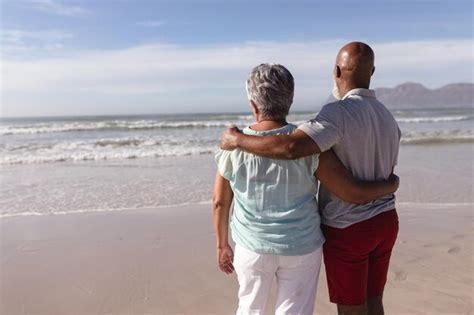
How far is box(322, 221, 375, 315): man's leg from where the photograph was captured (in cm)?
227

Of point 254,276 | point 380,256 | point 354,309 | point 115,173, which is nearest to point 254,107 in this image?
point 254,276

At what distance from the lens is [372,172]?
7.47 feet

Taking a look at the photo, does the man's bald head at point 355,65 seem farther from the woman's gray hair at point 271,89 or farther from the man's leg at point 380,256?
the man's leg at point 380,256

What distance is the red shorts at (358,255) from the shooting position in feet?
7.47

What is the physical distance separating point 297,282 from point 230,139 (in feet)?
2.52

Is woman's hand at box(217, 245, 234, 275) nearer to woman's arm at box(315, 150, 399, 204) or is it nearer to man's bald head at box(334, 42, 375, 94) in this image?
woman's arm at box(315, 150, 399, 204)

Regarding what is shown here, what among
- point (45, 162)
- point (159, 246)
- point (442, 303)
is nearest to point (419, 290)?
point (442, 303)

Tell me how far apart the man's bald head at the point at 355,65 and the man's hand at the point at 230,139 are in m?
0.60

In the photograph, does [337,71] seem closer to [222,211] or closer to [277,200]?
[277,200]

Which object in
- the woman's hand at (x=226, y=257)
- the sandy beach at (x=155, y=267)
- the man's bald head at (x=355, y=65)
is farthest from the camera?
the sandy beach at (x=155, y=267)

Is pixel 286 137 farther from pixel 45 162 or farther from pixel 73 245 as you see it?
pixel 45 162

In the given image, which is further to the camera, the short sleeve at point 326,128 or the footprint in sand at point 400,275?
the footprint in sand at point 400,275

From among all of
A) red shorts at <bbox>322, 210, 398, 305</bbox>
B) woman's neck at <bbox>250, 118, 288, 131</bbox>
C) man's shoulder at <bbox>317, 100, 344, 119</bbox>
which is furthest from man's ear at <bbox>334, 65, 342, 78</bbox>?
red shorts at <bbox>322, 210, 398, 305</bbox>

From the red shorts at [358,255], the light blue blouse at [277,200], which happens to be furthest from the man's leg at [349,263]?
the light blue blouse at [277,200]
